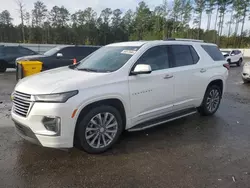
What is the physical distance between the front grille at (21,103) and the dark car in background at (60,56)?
23.0ft

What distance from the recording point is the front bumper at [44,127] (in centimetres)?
307

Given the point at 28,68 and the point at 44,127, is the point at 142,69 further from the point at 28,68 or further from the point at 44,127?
the point at 28,68

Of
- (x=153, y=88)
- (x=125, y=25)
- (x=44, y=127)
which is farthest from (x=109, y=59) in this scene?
(x=125, y=25)

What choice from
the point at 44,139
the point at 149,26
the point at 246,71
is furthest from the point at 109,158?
the point at 149,26

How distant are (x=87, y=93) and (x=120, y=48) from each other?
5.12 ft

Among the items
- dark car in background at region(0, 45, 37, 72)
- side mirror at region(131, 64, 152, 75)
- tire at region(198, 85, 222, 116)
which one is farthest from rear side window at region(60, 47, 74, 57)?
side mirror at region(131, 64, 152, 75)

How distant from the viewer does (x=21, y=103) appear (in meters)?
3.34

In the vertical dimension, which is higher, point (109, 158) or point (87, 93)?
point (87, 93)

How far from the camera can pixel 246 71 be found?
11.2 m

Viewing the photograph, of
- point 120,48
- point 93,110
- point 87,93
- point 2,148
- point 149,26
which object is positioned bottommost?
point 2,148

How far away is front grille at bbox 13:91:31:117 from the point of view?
3.23m

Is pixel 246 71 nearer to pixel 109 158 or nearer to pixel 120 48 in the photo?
pixel 120 48

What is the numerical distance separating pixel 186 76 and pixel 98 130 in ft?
7.38

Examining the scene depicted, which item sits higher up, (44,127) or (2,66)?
(44,127)
